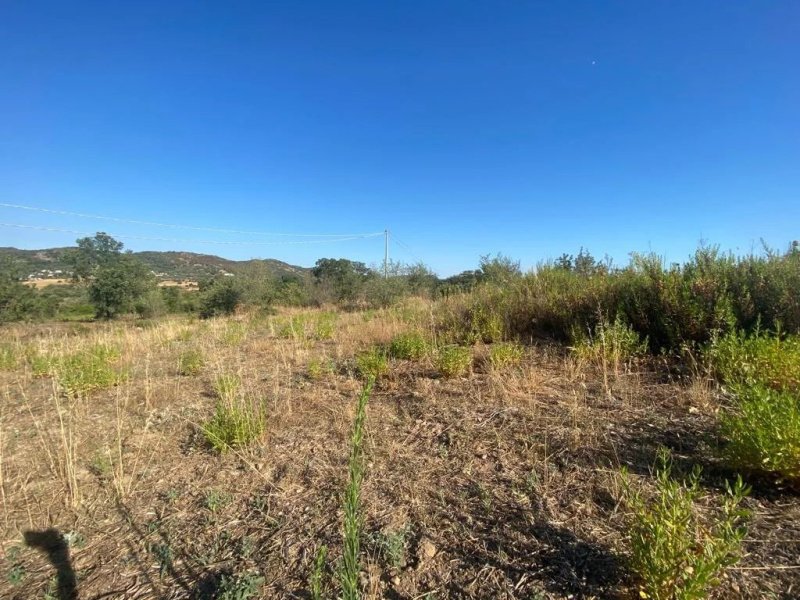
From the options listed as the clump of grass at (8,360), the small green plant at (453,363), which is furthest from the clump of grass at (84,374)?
the small green plant at (453,363)

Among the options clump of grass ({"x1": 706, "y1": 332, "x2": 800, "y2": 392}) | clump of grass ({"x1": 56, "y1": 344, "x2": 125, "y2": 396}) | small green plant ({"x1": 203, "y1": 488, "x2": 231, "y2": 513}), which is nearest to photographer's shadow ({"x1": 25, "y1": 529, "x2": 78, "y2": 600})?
small green plant ({"x1": 203, "y1": 488, "x2": 231, "y2": 513})

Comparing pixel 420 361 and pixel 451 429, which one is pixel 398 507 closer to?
pixel 451 429

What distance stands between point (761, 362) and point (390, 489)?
322cm

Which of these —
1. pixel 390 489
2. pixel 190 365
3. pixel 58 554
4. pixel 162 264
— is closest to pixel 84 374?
pixel 190 365

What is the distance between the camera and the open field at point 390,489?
5.41 ft

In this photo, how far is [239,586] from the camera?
160 cm

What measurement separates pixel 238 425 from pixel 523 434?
2.38 m

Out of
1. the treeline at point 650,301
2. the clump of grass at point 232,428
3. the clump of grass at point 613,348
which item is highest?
the treeline at point 650,301

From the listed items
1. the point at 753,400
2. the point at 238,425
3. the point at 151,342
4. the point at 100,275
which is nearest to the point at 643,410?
the point at 753,400

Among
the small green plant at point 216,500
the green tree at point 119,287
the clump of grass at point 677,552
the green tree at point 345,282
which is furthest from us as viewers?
the green tree at point 119,287

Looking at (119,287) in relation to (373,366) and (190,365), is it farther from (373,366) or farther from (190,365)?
(373,366)

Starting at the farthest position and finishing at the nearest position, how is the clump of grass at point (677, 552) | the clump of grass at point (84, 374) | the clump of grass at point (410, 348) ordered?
the clump of grass at point (410, 348)
the clump of grass at point (84, 374)
the clump of grass at point (677, 552)

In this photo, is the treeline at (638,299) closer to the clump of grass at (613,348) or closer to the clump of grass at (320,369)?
the clump of grass at (613,348)

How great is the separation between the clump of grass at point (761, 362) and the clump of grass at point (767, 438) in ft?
2.27
